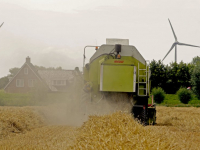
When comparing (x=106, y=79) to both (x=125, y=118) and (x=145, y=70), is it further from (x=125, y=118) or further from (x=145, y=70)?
(x=125, y=118)

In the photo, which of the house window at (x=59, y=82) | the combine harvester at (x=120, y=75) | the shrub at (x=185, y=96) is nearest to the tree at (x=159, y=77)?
the shrub at (x=185, y=96)

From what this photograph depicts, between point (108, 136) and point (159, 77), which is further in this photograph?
point (159, 77)

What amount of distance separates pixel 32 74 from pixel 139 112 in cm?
5583

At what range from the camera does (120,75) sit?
13.0 m

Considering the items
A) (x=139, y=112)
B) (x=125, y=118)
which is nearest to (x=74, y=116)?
(x=139, y=112)

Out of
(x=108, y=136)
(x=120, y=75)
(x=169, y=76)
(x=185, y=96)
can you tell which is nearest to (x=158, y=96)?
(x=185, y=96)

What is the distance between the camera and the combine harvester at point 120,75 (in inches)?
512

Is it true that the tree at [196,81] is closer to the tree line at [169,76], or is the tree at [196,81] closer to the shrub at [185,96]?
the shrub at [185,96]

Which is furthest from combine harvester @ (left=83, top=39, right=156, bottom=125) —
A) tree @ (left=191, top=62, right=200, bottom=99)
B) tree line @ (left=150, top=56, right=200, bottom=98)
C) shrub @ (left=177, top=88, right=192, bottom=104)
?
tree line @ (left=150, top=56, right=200, bottom=98)

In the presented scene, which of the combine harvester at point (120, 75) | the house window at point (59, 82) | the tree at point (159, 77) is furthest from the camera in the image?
the house window at point (59, 82)

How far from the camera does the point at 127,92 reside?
13320mm

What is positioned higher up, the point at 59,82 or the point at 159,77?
the point at 159,77

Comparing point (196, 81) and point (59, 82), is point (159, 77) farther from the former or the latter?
point (59, 82)

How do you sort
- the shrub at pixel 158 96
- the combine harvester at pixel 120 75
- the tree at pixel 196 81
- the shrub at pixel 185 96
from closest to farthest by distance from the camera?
the combine harvester at pixel 120 75 → the shrub at pixel 185 96 → the shrub at pixel 158 96 → the tree at pixel 196 81
